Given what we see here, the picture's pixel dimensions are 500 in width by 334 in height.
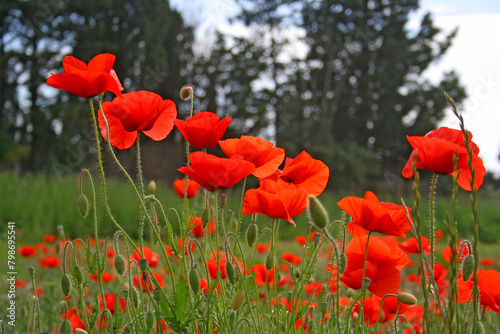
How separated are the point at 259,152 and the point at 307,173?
0.45 feet

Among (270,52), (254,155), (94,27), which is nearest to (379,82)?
(270,52)

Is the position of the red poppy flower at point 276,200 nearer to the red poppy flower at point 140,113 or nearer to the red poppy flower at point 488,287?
the red poppy flower at point 140,113

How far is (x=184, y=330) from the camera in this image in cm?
94

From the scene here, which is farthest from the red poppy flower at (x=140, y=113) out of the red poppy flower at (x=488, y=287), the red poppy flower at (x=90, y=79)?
the red poppy flower at (x=488, y=287)

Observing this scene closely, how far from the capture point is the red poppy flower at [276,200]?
0.97 metres

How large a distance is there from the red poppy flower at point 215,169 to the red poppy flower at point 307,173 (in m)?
0.21

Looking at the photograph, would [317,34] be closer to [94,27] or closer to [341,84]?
[341,84]

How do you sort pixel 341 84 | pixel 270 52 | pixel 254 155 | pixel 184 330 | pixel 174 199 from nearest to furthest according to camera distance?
pixel 184 330
pixel 254 155
pixel 174 199
pixel 270 52
pixel 341 84

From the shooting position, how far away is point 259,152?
108 centimetres

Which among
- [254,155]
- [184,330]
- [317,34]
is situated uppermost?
A: [317,34]

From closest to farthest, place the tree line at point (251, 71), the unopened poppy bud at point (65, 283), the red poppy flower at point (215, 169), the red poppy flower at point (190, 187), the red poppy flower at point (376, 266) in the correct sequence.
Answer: the red poppy flower at point (215, 169)
the red poppy flower at point (376, 266)
the unopened poppy bud at point (65, 283)
the red poppy flower at point (190, 187)
the tree line at point (251, 71)

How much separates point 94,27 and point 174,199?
34.4 feet

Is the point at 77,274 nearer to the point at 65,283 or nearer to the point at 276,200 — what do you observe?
the point at 65,283

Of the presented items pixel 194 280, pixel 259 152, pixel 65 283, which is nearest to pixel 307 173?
pixel 259 152
